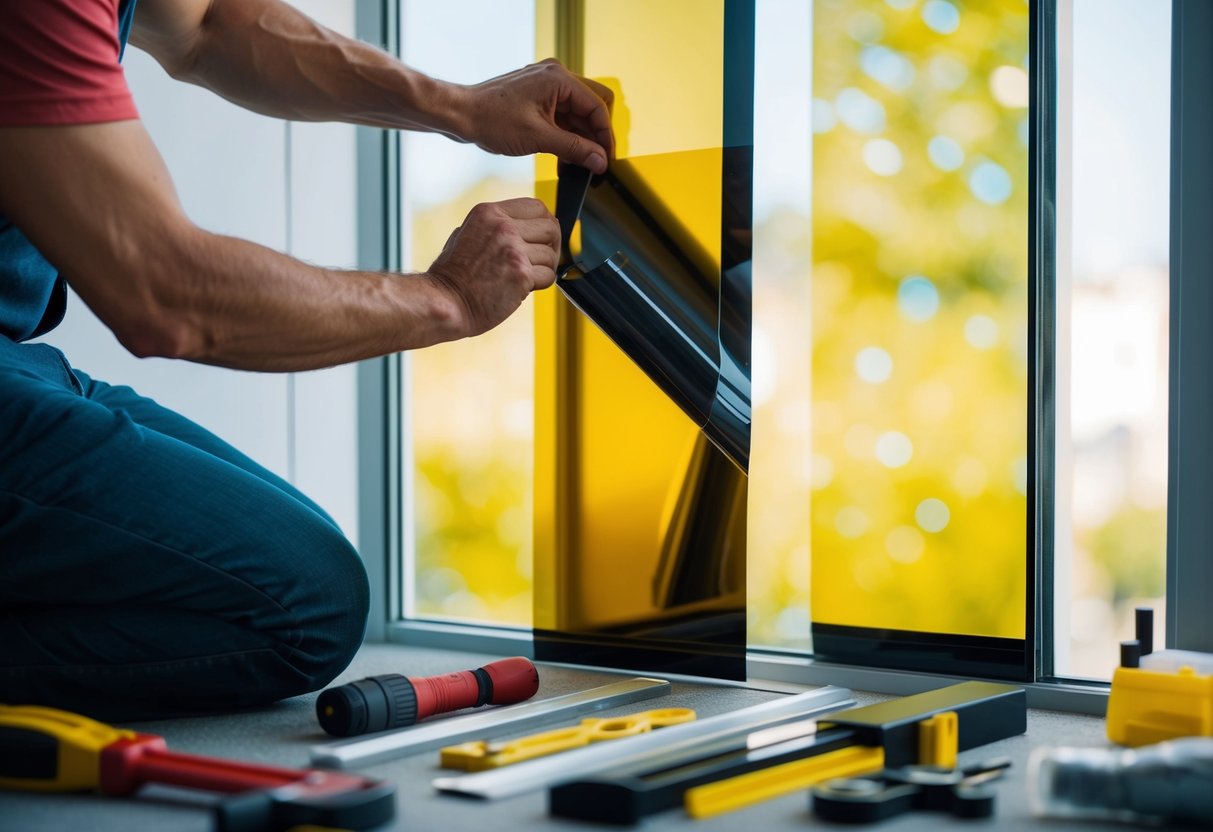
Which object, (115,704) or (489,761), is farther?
Result: (115,704)

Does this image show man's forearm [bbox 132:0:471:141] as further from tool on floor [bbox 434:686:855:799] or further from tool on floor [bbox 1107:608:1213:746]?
tool on floor [bbox 1107:608:1213:746]

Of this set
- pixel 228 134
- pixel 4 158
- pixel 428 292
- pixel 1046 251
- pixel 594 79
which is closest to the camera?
pixel 4 158

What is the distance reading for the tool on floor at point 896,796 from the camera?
0.98m

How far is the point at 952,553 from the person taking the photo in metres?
1.61

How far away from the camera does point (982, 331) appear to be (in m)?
1.59

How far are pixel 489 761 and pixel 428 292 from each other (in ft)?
1.58

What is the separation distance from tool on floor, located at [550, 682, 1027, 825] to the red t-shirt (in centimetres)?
71

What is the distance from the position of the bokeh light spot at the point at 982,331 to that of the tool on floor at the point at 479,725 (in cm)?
59

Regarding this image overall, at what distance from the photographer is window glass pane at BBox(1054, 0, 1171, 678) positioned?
1.50m

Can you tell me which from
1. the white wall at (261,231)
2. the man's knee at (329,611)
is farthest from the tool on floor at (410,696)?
the white wall at (261,231)

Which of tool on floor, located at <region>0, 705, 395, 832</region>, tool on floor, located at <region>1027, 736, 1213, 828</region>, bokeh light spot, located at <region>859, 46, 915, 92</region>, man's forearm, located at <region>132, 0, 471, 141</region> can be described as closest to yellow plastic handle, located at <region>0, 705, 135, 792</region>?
tool on floor, located at <region>0, 705, 395, 832</region>

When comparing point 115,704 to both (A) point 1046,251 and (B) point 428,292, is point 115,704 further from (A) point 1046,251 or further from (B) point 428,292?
(A) point 1046,251

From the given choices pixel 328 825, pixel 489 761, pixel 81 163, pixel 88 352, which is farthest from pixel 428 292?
pixel 88 352

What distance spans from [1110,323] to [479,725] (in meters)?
0.90
